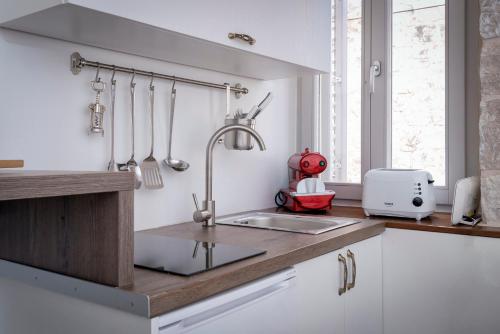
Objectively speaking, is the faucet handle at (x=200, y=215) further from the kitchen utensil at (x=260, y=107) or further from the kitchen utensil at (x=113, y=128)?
the kitchen utensil at (x=260, y=107)

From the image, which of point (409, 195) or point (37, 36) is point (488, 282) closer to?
point (409, 195)

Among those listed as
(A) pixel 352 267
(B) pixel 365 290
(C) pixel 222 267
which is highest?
(C) pixel 222 267

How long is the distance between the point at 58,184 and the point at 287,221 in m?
1.31

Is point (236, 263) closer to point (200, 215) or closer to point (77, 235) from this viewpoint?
point (77, 235)

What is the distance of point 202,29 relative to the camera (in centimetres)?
143

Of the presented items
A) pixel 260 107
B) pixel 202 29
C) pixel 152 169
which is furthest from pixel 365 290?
pixel 202 29

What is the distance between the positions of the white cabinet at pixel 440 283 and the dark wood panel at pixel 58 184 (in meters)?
1.32

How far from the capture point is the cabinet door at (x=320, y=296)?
56.2 inches

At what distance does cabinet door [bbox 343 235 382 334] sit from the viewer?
171 cm

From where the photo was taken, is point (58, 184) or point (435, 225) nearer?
point (58, 184)

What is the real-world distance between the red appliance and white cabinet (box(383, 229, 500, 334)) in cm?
35

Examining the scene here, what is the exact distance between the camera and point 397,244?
1930 millimetres

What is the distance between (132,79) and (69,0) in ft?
1.76

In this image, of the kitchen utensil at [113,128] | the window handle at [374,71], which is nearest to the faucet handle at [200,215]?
the kitchen utensil at [113,128]
